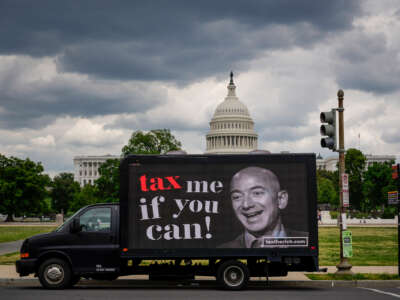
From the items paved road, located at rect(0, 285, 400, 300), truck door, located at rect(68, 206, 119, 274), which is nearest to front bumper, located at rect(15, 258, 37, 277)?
paved road, located at rect(0, 285, 400, 300)

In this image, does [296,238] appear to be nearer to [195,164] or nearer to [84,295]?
[195,164]

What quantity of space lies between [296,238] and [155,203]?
12.5 ft

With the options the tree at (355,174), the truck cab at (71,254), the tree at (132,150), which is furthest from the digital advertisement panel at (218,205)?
the tree at (355,174)

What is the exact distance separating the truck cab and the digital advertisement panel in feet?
2.32

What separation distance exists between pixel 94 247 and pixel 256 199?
4.41 meters

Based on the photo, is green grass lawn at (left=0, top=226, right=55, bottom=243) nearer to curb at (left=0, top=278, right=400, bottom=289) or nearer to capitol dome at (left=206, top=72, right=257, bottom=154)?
curb at (left=0, top=278, right=400, bottom=289)

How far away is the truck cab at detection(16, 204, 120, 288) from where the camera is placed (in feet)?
49.1

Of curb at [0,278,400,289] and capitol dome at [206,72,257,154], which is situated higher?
capitol dome at [206,72,257,154]

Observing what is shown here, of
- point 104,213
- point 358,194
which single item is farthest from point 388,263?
point 358,194

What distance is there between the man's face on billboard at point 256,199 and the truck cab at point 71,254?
3.30 meters

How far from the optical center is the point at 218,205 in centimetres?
1512

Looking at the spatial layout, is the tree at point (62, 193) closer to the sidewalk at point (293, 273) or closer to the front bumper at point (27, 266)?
the sidewalk at point (293, 273)

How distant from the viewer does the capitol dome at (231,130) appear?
562 ft

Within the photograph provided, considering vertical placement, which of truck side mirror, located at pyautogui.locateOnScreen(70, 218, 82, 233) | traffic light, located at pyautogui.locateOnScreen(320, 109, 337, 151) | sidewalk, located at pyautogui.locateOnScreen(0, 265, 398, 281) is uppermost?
traffic light, located at pyautogui.locateOnScreen(320, 109, 337, 151)
